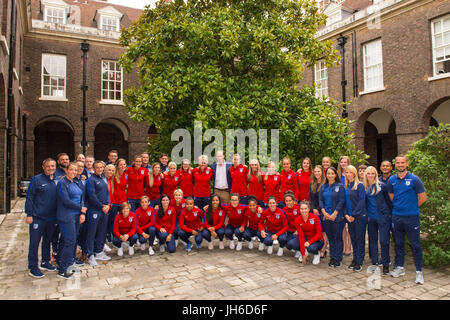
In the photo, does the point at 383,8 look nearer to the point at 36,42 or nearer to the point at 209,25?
the point at 209,25

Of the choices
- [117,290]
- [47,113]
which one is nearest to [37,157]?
[47,113]

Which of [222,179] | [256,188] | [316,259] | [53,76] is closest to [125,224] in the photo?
[222,179]

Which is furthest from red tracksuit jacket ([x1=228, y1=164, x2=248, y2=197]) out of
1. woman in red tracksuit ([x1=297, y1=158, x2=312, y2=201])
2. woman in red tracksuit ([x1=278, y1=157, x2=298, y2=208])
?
woman in red tracksuit ([x1=297, y1=158, x2=312, y2=201])

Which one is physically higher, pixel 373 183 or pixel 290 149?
pixel 290 149

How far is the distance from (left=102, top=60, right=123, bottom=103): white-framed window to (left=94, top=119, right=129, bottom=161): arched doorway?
2561 mm

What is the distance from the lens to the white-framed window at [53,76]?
61.7 feet

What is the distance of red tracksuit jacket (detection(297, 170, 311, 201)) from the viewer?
24.0 feet

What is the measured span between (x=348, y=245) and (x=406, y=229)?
1791 millimetres

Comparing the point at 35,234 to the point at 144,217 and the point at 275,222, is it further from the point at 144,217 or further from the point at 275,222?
the point at 275,222

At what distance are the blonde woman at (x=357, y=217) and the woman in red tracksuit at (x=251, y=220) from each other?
6.17 ft

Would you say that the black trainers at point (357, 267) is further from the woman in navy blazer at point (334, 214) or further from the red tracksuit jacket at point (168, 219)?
the red tracksuit jacket at point (168, 219)

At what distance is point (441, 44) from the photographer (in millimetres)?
14188

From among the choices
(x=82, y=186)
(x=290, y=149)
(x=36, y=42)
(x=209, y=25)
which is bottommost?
(x=82, y=186)

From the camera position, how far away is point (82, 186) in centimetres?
620
